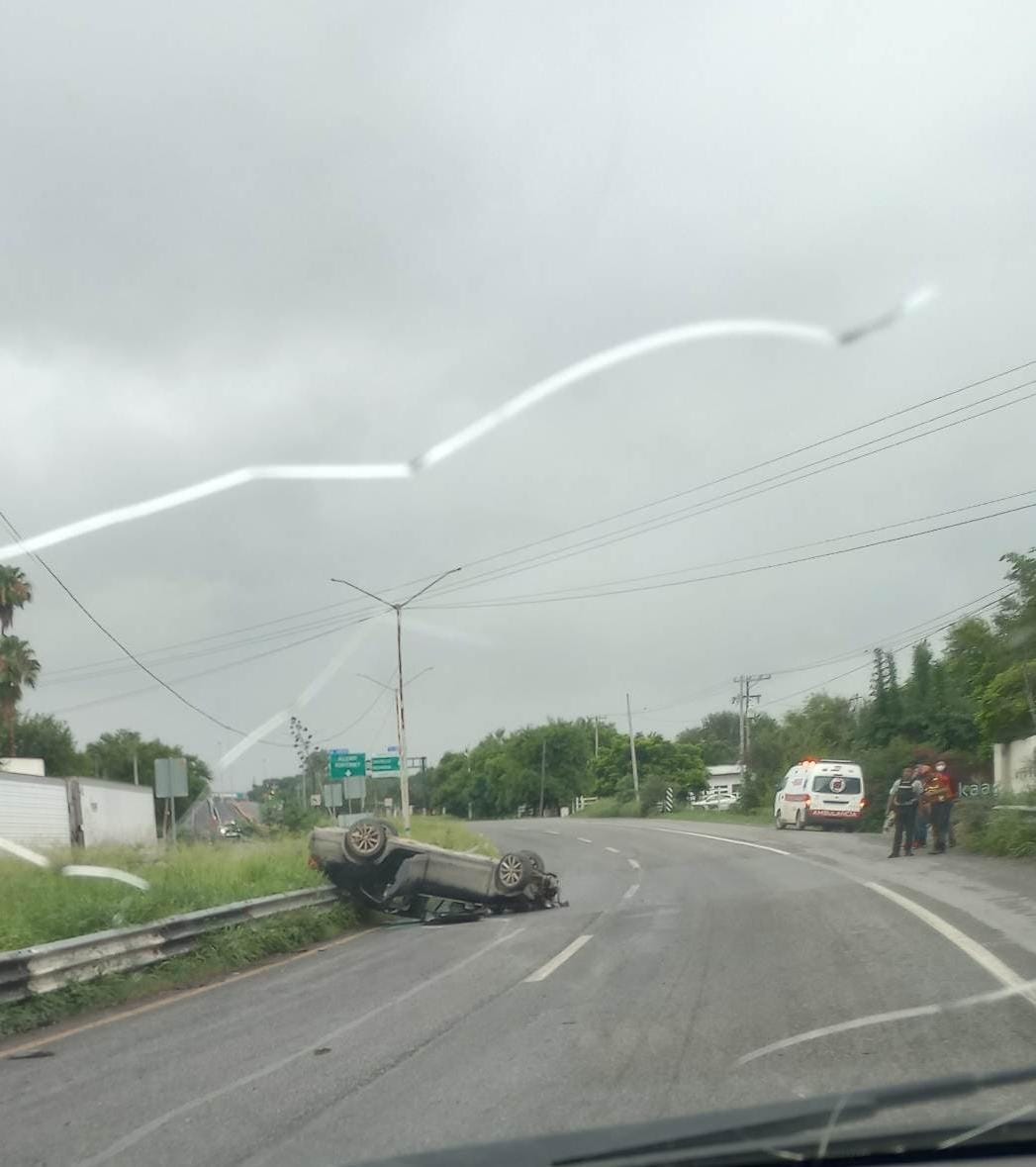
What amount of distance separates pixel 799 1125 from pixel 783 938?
29.7 ft

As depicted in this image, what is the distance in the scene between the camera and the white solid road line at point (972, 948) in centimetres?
954

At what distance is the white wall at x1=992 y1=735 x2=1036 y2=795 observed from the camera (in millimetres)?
27547

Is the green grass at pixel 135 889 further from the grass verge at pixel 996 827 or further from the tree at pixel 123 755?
the tree at pixel 123 755

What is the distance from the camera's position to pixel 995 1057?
7.10m

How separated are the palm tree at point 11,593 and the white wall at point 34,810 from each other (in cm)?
676

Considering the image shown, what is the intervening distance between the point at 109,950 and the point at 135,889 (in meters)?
4.03

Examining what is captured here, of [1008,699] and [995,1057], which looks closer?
[995,1057]

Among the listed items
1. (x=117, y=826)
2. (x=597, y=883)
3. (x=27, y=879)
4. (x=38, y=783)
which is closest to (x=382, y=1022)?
(x=27, y=879)

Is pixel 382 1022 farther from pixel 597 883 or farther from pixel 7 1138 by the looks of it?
pixel 597 883

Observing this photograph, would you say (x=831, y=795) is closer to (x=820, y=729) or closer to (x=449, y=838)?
(x=449, y=838)

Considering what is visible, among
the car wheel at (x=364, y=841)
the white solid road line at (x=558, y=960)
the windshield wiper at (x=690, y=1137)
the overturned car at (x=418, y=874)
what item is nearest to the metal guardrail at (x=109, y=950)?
the car wheel at (x=364, y=841)

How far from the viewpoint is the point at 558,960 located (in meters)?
12.8

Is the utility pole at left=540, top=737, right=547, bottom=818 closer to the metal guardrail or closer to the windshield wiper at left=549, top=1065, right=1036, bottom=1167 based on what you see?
the metal guardrail

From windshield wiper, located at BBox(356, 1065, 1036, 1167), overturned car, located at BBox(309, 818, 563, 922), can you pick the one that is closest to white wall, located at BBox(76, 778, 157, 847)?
overturned car, located at BBox(309, 818, 563, 922)
